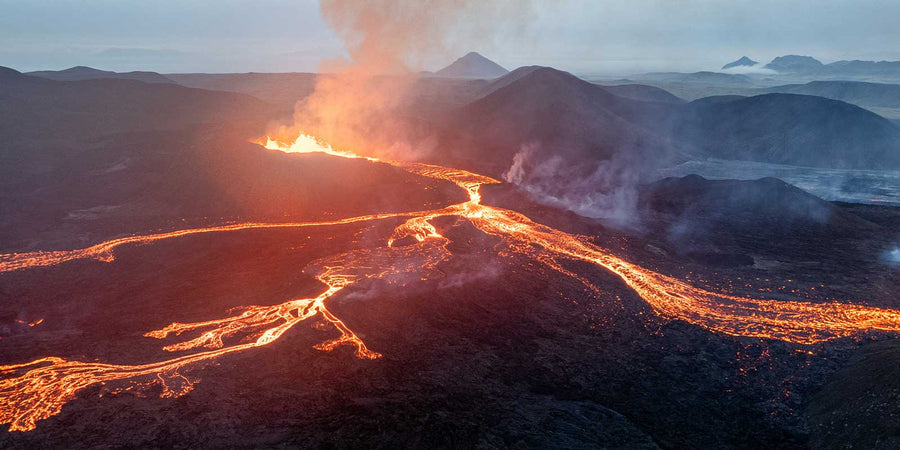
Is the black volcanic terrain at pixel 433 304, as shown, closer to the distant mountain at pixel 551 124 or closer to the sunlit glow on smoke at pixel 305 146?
the sunlit glow on smoke at pixel 305 146

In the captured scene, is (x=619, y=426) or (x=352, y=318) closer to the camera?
(x=619, y=426)

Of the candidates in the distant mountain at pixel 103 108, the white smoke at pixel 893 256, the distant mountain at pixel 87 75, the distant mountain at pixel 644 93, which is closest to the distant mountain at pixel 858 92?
the distant mountain at pixel 644 93

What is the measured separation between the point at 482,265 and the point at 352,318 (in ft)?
29.5

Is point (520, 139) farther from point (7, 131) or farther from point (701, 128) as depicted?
point (7, 131)

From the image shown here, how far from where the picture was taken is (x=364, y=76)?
59844 mm

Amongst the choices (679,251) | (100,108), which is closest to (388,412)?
(679,251)

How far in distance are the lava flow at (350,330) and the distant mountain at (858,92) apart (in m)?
152

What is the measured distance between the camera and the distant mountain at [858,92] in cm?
14588

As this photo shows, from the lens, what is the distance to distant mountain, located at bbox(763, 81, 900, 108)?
14588cm

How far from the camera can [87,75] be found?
12425cm

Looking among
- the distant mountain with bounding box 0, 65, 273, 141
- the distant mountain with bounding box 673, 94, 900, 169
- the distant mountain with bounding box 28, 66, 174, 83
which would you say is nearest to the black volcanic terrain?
the distant mountain with bounding box 0, 65, 273, 141

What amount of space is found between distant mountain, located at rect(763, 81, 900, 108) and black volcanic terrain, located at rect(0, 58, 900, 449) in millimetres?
135721

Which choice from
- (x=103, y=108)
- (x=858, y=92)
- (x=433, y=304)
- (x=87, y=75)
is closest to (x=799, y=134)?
(x=433, y=304)

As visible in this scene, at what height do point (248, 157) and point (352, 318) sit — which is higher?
point (248, 157)
